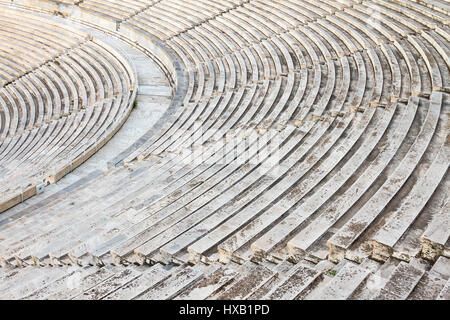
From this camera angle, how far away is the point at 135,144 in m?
13.3

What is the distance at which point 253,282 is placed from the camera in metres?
5.41

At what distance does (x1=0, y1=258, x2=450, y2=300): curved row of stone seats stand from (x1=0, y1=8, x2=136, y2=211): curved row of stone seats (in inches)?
160

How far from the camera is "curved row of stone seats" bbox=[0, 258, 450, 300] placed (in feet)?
15.7

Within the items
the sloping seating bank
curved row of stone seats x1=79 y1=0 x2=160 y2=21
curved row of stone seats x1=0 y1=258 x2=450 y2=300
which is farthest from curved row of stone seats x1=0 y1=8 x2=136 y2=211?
curved row of stone seats x1=0 y1=258 x2=450 y2=300

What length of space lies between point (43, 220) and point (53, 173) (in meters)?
2.01

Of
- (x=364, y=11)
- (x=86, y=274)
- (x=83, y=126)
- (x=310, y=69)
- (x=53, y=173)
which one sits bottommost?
(x=86, y=274)

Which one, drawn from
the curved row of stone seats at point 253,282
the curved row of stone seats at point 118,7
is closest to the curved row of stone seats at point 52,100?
the curved row of stone seats at point 118,7

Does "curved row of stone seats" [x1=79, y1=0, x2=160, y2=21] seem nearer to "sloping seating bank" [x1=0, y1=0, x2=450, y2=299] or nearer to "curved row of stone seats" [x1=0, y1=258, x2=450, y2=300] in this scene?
"sloping seating bank" [x1=0, y1=0, x2=450, y2=299]

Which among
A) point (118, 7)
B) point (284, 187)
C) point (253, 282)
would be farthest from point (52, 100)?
point (253, 282)

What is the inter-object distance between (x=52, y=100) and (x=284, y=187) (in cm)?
1316

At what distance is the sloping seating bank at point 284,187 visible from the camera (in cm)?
556

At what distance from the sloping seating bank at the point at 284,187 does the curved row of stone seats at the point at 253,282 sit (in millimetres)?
21

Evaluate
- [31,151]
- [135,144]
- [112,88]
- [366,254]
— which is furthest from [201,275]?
[112,88]

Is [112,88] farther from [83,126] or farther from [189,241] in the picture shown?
[189,241]
